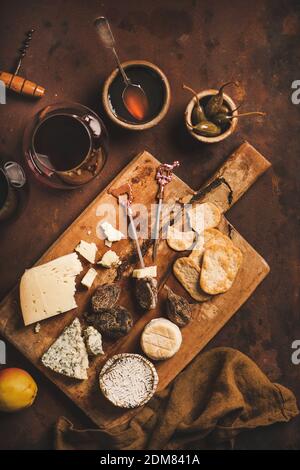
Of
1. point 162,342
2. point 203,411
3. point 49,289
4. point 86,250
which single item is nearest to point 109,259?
point 86,250

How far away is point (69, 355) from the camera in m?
1.82

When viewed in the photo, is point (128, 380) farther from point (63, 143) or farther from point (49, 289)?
point (63, 143)

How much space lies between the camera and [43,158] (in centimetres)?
171

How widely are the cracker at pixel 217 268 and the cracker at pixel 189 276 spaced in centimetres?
3

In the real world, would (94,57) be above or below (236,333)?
above

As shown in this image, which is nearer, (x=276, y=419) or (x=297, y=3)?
(x=276, y=419)

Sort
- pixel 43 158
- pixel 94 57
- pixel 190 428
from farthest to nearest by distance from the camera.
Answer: pixel 94 57 < pixel 190 428 < pixel 43 158

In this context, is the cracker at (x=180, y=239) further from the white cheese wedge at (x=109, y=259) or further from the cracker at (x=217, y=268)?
the white cheese wedge at (x=109, y=259)

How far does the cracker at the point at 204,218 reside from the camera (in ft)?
6.24

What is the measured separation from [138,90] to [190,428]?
1.39 metres

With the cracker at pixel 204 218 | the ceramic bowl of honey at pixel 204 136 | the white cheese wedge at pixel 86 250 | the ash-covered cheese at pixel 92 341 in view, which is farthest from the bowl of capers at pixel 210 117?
the ash-covered cheese at pixel 92 341

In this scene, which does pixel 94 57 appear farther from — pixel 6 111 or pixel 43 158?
pixel 43 158

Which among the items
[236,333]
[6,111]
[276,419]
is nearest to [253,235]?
[236,333]

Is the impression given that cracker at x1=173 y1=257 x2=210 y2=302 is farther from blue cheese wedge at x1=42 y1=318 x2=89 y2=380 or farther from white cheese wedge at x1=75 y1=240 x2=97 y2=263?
blue cheese wedge at x1=42 y1=318 x2=89 y2=380
